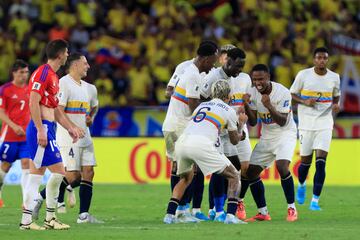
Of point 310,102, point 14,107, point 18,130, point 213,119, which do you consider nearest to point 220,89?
point 213,119

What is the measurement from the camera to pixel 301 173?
18.8 m

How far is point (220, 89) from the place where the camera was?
14180mm

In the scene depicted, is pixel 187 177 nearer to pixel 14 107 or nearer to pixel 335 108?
pixel 335 108

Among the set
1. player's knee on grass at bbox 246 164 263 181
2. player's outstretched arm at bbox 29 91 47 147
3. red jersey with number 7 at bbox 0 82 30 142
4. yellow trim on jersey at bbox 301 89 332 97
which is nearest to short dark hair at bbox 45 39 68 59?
player's outstretched arm at bbox 29 91 47 147

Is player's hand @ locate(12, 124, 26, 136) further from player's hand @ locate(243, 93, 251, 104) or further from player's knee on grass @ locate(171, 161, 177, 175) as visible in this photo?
player's hand @ locate(243, 93, 251, 104)

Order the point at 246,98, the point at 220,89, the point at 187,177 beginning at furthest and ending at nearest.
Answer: the point at 246,98, the point at 187,177, the point at 220,89

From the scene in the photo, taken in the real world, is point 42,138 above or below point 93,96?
below

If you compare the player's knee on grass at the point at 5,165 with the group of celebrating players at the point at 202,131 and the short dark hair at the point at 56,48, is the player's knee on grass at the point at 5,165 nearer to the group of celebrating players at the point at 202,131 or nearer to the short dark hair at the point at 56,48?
the group of celebrating players at the point at 202,131

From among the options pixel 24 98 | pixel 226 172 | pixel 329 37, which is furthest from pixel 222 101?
pixel 329 37

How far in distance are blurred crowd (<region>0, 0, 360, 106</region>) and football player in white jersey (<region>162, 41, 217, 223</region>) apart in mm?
10726

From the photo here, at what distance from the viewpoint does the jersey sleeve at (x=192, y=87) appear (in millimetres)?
15078

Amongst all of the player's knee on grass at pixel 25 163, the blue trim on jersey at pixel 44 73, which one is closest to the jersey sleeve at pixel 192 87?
the blue trim on jersey at pixel 44 73

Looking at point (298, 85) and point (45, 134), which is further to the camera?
point (298, 85)

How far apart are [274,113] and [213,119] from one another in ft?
5.15
